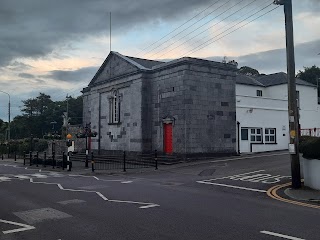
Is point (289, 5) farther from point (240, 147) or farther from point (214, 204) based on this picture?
point (240, 147)

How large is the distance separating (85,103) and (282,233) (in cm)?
3627

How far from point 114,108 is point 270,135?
15.3 m

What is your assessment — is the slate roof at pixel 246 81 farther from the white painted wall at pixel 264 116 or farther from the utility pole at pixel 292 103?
the utility pole at pixel 292 103

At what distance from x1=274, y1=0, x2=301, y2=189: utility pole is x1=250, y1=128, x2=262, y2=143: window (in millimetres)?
16857

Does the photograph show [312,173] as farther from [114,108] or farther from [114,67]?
[114,67]

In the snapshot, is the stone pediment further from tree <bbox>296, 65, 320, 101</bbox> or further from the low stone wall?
tree <bbox>296, 65, 320, 101</bbox>

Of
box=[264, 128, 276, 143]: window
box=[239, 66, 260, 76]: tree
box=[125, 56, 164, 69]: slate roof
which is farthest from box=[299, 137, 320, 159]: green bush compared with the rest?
box=[239, 66, 260, 76]: tree

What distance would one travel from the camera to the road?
290 inches

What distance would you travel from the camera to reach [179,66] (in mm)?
27625

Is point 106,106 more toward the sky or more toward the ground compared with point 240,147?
more toward the sky

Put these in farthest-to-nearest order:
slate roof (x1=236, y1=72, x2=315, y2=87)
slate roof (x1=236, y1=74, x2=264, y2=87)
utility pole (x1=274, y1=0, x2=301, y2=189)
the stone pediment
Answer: slate roof (x1=236, y1=72, x2=315, y2=87) < slate roof (x1=236, y1=74, x2=264, y2=87) < the stone pediment < utility pole (x1=274, y1=0, x2=301, y2=189)

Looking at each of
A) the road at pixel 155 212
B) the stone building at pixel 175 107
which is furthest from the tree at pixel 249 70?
the road at pixel 155 212

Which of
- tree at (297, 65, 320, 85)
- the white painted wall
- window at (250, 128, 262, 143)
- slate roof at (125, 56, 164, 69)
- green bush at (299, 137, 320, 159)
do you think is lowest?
green bush at (299, 137, 320, 159)

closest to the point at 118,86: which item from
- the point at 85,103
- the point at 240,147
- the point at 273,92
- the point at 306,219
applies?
the point at 85,103
